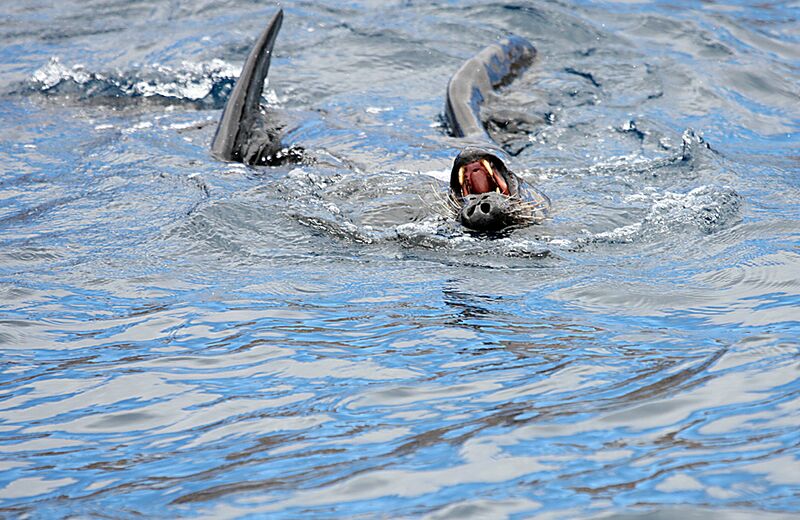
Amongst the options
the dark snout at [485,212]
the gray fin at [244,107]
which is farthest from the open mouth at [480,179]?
the gray fin at [244,107]

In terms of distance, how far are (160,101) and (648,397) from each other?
6.81 meters

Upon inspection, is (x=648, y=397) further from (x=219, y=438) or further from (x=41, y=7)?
(x=41, y=7)

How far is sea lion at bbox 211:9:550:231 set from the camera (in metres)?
5.11

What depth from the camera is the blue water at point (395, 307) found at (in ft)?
8.48

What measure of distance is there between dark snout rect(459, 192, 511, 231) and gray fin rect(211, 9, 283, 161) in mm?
2373

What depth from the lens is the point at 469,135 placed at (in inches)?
279

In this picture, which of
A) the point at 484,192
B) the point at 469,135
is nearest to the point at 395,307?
the point at 484,192

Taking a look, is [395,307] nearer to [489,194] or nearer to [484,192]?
[489,194]

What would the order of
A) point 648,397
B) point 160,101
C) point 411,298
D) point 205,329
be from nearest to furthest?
point 648,397
point 205,329
point 411,298
point 160,101

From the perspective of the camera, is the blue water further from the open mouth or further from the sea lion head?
the open mouth

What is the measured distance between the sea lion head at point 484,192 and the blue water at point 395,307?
125mm

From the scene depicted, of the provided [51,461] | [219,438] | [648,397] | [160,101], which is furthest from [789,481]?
[160,101]

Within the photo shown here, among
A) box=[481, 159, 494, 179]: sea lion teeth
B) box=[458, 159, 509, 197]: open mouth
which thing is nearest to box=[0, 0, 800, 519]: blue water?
box=[458, 159, 509, 197]: open mouth

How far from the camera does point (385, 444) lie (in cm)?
281
